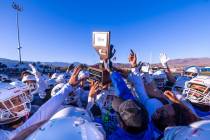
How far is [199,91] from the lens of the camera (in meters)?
4.77

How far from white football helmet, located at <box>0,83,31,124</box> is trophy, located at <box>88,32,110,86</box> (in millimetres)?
1086

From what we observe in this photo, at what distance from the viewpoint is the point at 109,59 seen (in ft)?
14.5

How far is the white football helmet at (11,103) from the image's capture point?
12.5ft

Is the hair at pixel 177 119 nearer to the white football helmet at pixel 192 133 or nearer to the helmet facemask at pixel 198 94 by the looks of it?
the white football helmet at pixel 192 133

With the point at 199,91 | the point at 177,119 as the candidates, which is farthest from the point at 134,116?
the point at 199,91

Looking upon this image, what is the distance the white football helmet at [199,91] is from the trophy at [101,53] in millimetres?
1290

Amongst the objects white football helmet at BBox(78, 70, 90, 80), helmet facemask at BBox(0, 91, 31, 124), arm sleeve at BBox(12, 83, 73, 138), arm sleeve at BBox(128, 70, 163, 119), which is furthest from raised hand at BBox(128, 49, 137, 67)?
helmet facemask at BBox(0, 91, 31, 124)

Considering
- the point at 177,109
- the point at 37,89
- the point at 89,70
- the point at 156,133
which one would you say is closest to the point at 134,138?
the point at 156,133

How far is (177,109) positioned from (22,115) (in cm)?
191

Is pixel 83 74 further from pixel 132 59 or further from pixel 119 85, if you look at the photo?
pixel 132 59

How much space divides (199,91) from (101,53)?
1612mm

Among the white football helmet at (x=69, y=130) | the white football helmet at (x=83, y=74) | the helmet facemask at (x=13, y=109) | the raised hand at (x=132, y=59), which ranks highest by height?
Result: the raised hand at (x=132, y=59)

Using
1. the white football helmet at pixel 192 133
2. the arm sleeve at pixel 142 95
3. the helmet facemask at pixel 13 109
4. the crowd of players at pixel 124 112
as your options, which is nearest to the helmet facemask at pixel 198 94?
the crowd of players at pixel 124 112

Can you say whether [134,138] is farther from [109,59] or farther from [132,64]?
[132,64]
